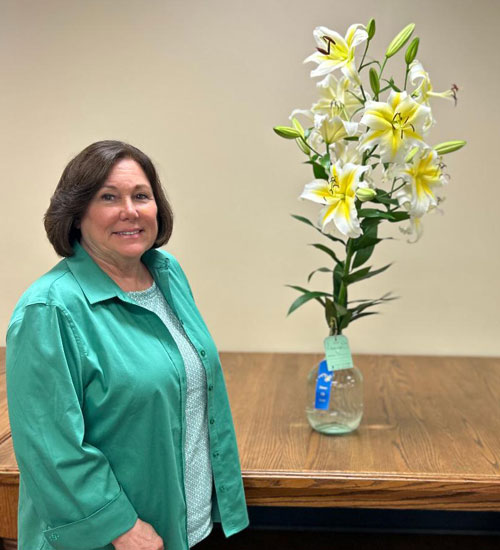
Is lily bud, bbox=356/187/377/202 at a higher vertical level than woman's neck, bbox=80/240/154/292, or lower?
higher

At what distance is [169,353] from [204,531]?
0.41m

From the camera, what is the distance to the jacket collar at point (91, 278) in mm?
1260

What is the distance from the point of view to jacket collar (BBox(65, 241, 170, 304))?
126cm

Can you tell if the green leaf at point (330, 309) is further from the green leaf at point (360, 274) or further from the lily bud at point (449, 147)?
the lily bud at point (449, 147)

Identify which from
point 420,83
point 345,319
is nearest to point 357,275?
point 345,319

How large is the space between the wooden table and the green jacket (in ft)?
1.03

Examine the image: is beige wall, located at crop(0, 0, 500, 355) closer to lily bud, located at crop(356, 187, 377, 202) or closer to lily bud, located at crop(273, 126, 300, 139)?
lily bud, located at crop(273, 126, 300, 139)

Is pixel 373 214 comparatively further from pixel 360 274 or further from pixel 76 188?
pixel 76 188

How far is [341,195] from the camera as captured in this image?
1.49m

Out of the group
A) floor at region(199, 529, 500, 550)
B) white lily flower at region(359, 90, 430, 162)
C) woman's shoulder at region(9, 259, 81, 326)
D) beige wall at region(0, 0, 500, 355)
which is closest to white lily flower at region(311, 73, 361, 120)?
white lily flower at region(359, 90, 430, 162)

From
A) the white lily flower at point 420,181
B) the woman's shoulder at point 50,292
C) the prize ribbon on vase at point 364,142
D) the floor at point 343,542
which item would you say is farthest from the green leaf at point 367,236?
the floor at point 343,542

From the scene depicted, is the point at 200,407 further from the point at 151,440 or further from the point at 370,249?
the point at 370,249

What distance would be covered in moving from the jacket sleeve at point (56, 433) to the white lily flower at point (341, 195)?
0.61 meters

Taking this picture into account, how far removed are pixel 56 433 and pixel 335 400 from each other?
818 millimetres
